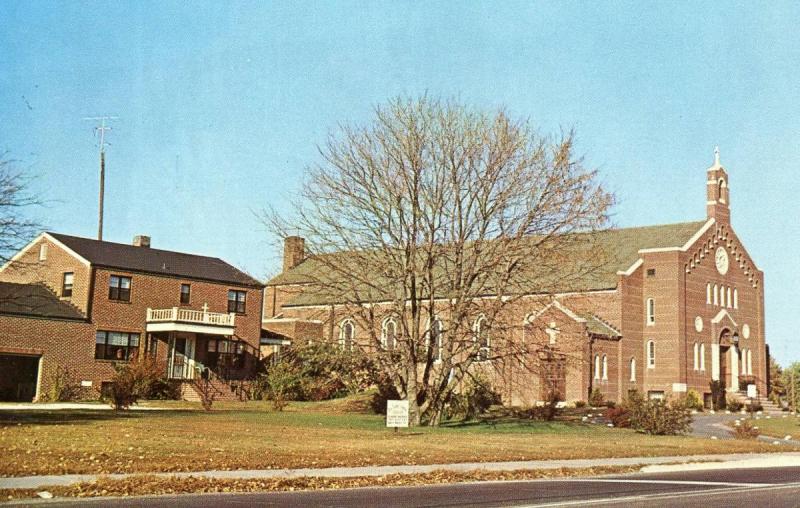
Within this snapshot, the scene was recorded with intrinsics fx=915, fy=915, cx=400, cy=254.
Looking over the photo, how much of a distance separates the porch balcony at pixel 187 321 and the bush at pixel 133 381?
2.56 metres

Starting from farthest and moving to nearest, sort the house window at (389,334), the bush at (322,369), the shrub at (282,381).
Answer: the shrub at (282,381) → the house window at (389,334) → the bush at (322,369)

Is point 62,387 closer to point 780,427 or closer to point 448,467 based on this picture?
point 448,467

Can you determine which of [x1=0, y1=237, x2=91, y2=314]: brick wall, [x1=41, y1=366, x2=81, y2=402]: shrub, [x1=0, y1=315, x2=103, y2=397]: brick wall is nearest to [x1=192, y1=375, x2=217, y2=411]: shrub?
[x1=0, y1=315, x2=103, y2=397]: brick wall

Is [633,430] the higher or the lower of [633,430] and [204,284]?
the lower

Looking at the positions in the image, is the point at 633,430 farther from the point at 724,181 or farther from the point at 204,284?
the point at 724,181

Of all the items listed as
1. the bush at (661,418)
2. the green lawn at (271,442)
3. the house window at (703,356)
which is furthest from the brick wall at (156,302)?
the house window at (703,356)

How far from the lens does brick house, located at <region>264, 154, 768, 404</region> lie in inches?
2245

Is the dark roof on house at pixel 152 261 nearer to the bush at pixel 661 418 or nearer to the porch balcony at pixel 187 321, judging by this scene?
the porch balcony at pixel 187 321

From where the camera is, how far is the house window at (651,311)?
201 feet

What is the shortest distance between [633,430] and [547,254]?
9.76 metres

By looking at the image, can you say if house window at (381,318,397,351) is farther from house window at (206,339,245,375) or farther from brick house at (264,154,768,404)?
house window at (206,339,245,375)

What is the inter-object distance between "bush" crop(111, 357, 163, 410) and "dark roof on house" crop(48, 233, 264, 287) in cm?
604

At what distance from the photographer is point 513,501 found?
1453 cm

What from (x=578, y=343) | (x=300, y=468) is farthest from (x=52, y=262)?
(x=300, y=468)
